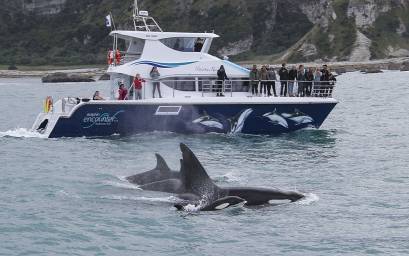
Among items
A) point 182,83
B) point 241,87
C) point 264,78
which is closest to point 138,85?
point 182,83

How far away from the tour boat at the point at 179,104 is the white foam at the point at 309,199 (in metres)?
16.1

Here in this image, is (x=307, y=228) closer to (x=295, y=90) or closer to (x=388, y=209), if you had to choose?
(x=388, y=209)

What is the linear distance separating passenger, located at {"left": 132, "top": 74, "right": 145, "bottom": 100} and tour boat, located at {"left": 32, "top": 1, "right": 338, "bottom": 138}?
294 mm

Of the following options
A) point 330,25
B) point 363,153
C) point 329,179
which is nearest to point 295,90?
point 363,153

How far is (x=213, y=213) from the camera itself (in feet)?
77.1

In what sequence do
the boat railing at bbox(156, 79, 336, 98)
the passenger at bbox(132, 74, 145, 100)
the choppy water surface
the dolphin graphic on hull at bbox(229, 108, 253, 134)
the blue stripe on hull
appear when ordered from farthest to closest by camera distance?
the boat railing at bbox(156, 79, 336, 98) → the dolphin graphic on hull at bbox(229, 108, 253, 134) → the passenger at bbox(132, 74, 145, 100) → the blue stripe on hull → the choppy water surface

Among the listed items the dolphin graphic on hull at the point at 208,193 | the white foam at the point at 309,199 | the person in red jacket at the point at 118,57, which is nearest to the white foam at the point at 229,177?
the white foam at the point at 309,199

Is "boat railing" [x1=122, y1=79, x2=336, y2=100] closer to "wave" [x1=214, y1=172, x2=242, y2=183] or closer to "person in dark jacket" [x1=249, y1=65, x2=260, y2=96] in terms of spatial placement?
"person in dark jacket" [x1=249, y1=65, x2=260, y2=96]

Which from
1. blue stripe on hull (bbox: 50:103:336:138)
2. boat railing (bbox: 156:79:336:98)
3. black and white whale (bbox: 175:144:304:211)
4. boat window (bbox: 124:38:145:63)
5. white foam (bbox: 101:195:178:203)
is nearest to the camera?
black and white whale (bbox: 175:144:304:211)

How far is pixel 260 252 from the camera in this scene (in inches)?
806

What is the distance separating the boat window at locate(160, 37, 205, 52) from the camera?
145 ft

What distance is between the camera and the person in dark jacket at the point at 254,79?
143 ft

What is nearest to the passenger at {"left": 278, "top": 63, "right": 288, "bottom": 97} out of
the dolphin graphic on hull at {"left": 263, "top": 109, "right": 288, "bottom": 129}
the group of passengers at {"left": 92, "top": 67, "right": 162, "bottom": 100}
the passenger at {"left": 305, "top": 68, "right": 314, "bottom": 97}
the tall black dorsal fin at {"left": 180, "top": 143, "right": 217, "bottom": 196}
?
the passenger at {"left": 305, "top": 68, "right": 314, "bottom": 97}

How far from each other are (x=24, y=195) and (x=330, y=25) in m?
172
